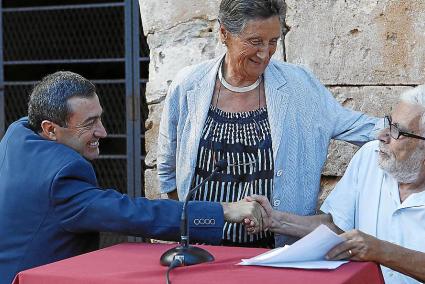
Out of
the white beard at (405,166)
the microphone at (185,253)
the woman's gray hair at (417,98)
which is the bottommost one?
the microphone at (185,253)

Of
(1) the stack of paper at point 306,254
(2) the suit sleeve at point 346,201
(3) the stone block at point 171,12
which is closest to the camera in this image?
(1) the stack of paper at point 306,254

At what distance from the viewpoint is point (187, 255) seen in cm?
261

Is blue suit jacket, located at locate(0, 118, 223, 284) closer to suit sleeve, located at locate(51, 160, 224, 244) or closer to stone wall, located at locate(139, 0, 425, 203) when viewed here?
suit sleeve, located at locate(51, 160, 224, 244)

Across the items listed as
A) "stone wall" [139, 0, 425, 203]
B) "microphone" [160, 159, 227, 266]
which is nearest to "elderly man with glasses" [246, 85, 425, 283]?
"microphone" [160, 159, 227, 266]

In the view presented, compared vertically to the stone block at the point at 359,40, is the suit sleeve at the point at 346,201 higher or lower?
lower

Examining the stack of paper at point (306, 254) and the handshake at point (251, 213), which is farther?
the handshake at point (251, 213)

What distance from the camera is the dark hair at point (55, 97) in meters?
3.06

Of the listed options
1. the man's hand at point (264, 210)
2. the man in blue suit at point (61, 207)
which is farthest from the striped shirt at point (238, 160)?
the man in blue suit at point (61, 207)

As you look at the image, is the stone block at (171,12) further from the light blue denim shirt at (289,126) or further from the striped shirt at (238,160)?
the striped shirt at (238,160)

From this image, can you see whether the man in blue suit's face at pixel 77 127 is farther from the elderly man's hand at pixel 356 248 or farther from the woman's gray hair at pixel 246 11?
the elderly man's hand at pixel 356 248

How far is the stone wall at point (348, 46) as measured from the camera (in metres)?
4.13

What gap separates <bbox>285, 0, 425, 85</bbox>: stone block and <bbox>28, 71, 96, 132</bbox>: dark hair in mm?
1517

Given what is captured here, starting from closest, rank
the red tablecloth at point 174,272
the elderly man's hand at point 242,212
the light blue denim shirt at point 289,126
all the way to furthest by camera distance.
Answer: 1. the red tablecloth at point 174,272
2. the elderly man's hand at point 242,212
3. the light blue denim shirt at point 289,126

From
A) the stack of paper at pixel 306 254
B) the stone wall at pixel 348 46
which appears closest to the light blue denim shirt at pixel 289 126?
the stone wall at pixel 348 46
